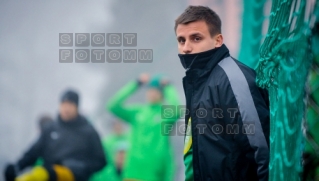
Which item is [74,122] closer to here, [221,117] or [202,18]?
[202,18]

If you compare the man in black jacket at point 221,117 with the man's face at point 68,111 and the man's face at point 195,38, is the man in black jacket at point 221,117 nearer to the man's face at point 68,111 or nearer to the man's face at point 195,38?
the man's face at point 195,38

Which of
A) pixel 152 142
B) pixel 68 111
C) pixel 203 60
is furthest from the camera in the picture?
pixel 68 111

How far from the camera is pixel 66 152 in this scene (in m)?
4.40

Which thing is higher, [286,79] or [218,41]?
[218,41]

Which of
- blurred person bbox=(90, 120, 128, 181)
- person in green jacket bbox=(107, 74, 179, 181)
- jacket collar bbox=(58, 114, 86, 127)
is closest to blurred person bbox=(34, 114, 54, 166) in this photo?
jacket collar bbox=(58, 114, 86, 127)

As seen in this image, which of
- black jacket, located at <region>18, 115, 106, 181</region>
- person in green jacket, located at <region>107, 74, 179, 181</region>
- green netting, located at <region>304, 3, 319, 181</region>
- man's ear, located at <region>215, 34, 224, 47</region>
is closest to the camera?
green netting, located at <region>304, 3, 319, 181</region>

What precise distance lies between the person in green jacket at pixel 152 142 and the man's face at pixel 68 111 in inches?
17.4

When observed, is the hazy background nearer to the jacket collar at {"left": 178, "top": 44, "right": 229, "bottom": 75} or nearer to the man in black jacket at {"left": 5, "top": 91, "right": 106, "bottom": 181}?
the man in black jacket at {"left": 5, "top": 91, "right": 106, "bottom": 181}

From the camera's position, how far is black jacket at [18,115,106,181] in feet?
14.4

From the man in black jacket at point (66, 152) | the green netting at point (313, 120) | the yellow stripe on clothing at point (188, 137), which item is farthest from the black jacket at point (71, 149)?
the green netting at point (313, 120)

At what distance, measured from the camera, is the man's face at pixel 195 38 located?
2.10m

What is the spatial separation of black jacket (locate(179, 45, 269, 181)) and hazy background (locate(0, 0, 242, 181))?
8.77ft

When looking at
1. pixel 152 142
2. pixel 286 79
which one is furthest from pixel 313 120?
pixel 152 142

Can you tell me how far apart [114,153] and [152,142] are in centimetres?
47
